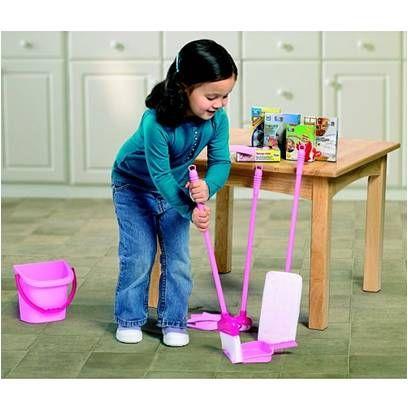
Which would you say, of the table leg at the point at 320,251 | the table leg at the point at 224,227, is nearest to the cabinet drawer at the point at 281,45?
the table leg at the point at 224,227

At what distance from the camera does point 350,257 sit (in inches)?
149

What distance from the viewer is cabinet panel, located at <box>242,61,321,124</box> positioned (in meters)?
4.81

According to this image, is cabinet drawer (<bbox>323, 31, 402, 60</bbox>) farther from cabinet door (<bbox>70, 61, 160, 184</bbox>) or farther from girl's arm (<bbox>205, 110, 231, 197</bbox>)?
girl's arm (<bbox>205, 110, 231, 197</bbox>)

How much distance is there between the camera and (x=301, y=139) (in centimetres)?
298

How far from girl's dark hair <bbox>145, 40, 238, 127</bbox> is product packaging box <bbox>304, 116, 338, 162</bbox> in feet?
1.43

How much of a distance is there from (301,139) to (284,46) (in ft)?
6.21

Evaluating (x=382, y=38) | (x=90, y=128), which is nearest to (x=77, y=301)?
(x=90, y=128)

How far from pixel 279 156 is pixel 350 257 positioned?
0.92m

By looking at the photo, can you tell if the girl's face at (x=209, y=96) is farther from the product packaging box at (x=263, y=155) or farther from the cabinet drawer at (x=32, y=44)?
the cabinet drawer at (x=32, y=44)

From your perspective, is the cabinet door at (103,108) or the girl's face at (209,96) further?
the cabinet door at (103,108)

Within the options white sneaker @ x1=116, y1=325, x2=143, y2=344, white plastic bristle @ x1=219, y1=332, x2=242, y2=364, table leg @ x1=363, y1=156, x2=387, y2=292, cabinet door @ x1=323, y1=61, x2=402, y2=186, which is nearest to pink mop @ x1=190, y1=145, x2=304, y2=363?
white plastic bristle @ x1=219, y1=332, x2=242, y2=364

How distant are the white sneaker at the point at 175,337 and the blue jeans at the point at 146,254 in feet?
0.05

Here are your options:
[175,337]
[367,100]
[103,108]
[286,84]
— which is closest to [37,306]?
[175,337]

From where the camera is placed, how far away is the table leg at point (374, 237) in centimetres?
332
